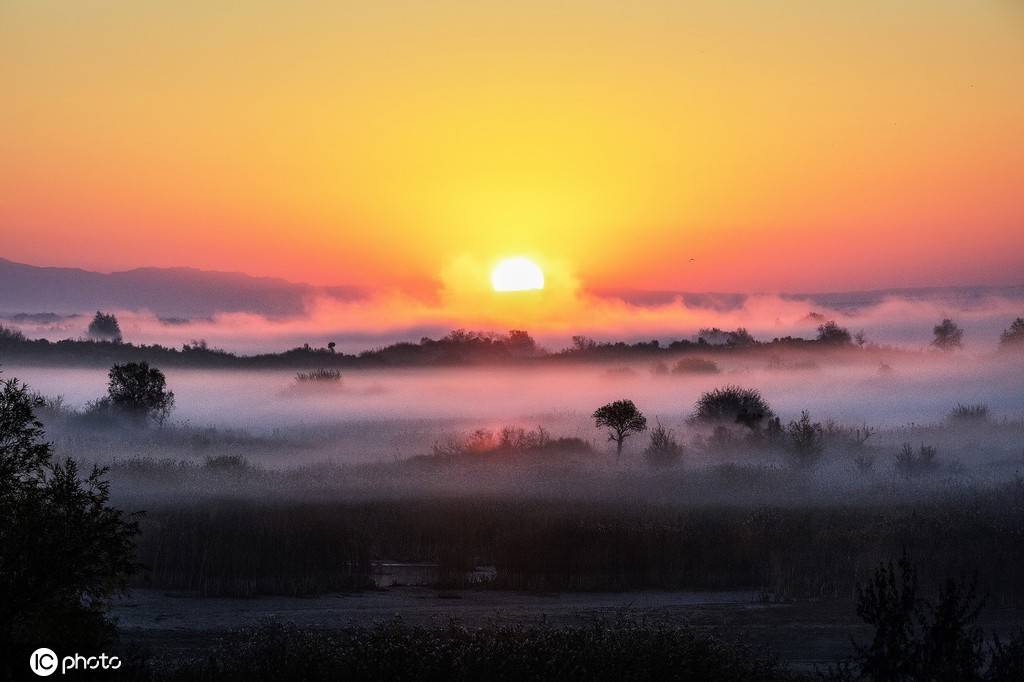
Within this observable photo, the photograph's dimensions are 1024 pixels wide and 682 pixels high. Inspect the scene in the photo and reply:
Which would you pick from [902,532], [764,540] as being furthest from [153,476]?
[902,532]

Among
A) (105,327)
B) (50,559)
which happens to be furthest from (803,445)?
(105,327)

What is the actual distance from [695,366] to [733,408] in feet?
170

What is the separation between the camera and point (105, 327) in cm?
14588

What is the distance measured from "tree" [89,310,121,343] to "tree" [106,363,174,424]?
194 ft

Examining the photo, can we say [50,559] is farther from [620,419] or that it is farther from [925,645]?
[620,419]

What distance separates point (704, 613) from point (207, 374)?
102831mm

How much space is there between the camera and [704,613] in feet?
124

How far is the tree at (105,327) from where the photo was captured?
142163mm

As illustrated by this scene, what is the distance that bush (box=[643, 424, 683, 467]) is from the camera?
68812mm

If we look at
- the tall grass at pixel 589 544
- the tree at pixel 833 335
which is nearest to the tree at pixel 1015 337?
the tree at pixel 833 335

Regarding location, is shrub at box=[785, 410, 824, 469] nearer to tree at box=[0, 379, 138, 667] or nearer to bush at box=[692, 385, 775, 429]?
bush at box=[692, 385, 775, 429]

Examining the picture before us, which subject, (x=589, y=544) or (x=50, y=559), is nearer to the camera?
(x=50, y=559)

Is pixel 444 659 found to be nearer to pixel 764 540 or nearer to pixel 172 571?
pixel 172 571

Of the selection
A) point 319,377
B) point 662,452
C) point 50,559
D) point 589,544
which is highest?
point 319,377
